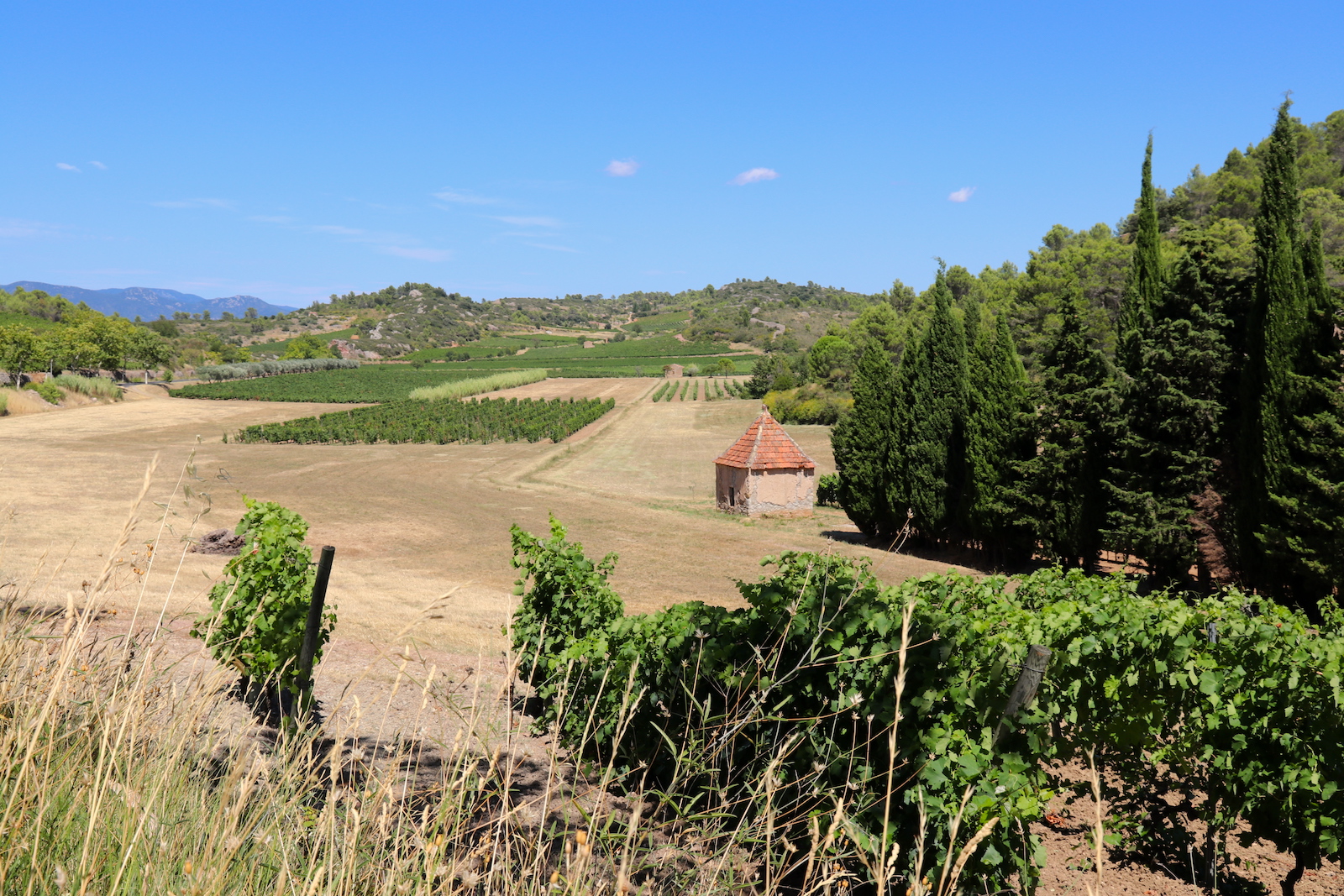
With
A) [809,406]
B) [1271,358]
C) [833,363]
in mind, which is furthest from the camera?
[833,363]

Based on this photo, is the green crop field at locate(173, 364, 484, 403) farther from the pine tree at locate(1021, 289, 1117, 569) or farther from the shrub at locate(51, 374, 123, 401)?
the pine tree at locate(1021, 289, 1117, 569)

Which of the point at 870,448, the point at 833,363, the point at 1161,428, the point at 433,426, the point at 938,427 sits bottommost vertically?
the point at 433,426

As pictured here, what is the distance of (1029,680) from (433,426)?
49.7 meters

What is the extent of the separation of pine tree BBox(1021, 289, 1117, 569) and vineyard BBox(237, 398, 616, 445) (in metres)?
33.3

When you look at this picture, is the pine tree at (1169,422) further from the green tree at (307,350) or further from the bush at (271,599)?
the green tree at (307,350)

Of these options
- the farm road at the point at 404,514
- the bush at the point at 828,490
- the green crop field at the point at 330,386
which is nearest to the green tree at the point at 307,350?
the green crop field at the point at 330,386

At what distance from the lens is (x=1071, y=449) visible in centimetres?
1717

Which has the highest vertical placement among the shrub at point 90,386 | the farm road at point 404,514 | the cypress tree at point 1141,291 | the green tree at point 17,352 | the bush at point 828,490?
the cypress tree at point 1141,291

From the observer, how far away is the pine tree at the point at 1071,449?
1669 cm

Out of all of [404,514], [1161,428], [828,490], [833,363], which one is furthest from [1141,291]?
[833,363]

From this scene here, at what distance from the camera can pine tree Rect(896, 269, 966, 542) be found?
68.9 ft

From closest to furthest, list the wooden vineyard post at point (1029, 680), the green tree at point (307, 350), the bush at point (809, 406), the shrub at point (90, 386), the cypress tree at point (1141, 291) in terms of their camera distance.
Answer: the wooden vineyard post at point (1029, 680), the cypress tree at point (1141, 291), the bush at point (809, 406), the shrub at point (90, 386), the green tree at point (307, 350)

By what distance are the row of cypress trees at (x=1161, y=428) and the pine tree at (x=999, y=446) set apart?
0.04 meters

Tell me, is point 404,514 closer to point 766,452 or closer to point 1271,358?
point 766,452
